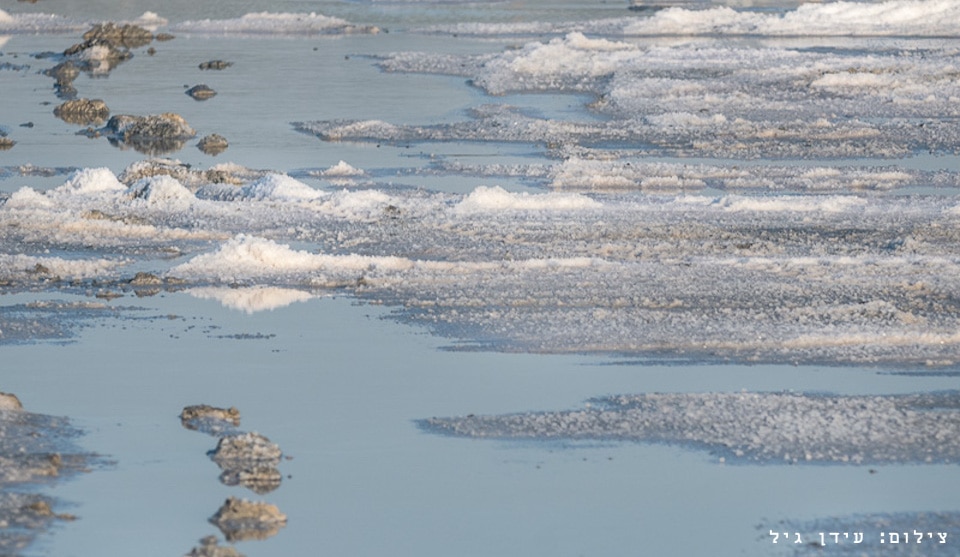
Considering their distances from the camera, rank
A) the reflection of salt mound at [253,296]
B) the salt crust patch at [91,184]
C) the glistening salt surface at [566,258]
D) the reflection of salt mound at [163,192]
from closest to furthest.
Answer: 1. the glistening salt surface at [566,258]
2. the reflection of salt mound at [253,296]
3. the reflection of salt mound at [163,192]
4. the salt crust patch at [91,184]

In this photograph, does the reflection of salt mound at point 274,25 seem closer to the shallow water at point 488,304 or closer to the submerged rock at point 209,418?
the shallow water at point 488,304

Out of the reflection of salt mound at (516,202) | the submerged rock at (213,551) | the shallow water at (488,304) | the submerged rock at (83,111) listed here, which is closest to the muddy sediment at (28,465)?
the shallow water at (488,304)

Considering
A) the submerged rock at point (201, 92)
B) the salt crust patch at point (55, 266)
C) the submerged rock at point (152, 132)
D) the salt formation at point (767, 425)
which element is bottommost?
the submerged rock at point (201, 92)

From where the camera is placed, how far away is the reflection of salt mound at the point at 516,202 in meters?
13.1

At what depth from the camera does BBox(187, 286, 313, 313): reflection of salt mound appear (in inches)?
409

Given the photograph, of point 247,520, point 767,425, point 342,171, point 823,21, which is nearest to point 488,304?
point 767,425

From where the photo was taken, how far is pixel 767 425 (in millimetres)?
7746

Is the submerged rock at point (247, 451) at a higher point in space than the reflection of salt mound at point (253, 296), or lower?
higher

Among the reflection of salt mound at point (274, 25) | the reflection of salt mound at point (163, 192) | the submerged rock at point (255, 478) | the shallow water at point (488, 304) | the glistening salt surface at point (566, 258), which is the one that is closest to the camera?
the shallow water at point (488, 304)

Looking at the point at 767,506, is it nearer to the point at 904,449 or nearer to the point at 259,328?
the point at 904,449

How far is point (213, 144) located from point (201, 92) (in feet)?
16.8

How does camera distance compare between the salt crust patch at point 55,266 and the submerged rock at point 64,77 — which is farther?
the submerged rock at point 64,77

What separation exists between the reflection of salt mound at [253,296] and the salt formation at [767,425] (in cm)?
269

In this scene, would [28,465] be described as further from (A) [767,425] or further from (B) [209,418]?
(A) [767,425]
